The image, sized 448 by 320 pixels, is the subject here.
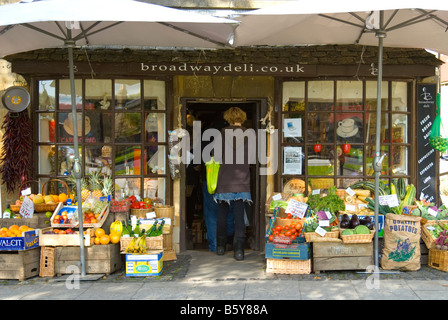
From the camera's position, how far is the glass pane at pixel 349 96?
7887 mm

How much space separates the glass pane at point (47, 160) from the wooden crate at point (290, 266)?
3.90 meters

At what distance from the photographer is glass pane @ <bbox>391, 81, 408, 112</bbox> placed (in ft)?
26.1

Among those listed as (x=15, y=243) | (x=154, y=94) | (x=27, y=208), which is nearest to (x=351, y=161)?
(x=154, y=94)

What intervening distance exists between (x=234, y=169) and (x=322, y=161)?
1560mm

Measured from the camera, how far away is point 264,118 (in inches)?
309

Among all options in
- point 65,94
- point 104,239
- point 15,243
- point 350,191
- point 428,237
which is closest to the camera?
point 15,243

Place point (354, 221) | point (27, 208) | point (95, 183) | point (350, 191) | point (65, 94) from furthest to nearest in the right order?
1. point (65, 94)
2. point (95, 183)
3. point (350, 191)
4. point (27, 208)
5. point (354, 221)

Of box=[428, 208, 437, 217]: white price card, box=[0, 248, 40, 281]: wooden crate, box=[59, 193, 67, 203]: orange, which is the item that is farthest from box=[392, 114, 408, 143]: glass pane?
box=[0, 248, 40, 281]: wooden crate

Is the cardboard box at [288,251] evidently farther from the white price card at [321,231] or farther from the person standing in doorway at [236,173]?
the person standing in doorway at [236,173]

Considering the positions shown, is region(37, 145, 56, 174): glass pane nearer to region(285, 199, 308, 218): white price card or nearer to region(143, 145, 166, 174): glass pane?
region(143, 145, 166, 174): glass pane

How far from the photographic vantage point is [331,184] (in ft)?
25.8

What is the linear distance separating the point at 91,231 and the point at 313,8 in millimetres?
4027

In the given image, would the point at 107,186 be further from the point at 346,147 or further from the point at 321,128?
the point at 346,147

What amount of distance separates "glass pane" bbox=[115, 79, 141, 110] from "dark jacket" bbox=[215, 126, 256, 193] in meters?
1.59
